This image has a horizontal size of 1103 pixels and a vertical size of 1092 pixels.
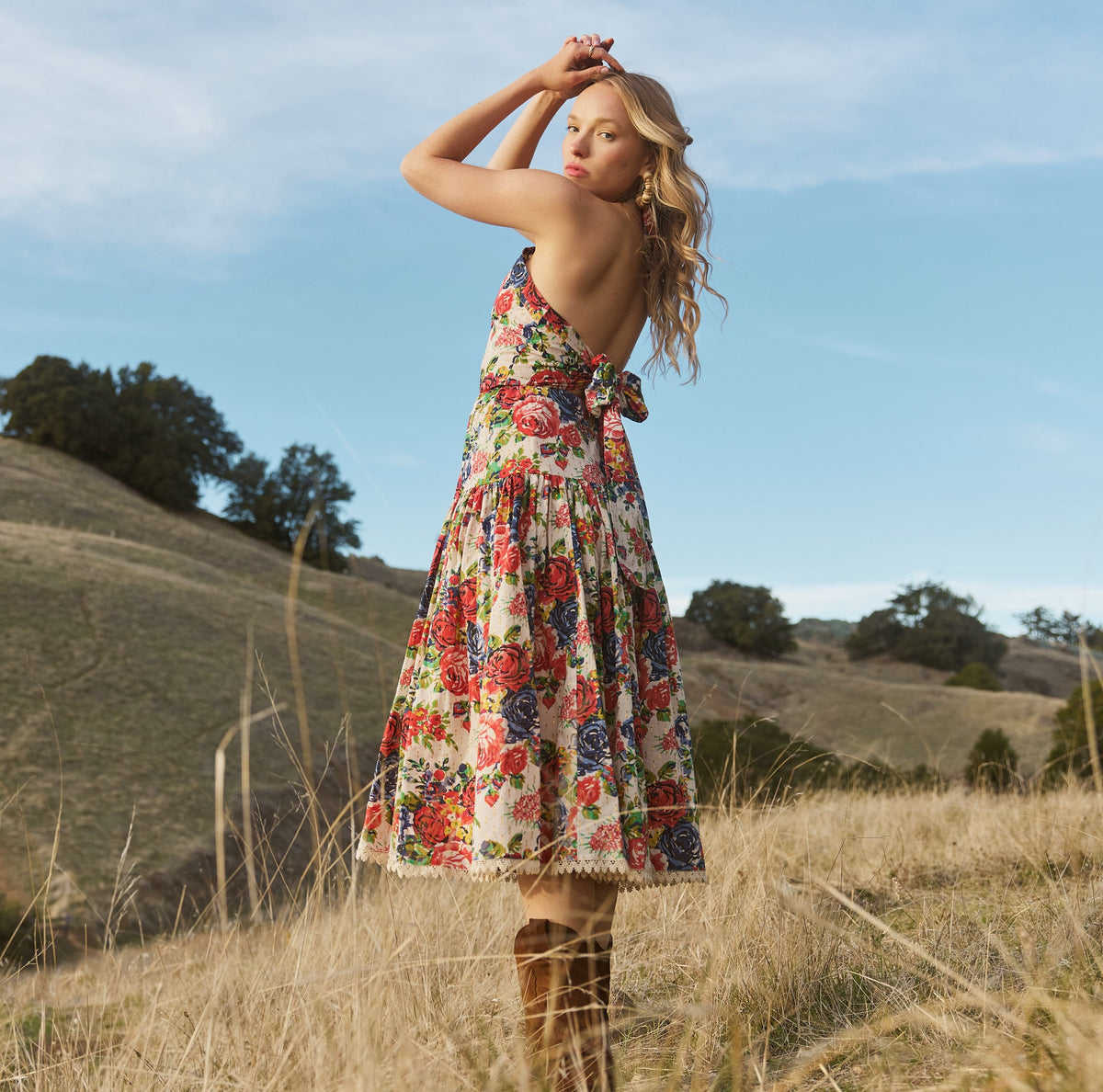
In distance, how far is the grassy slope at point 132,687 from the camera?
11.2m

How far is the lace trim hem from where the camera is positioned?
1.99m

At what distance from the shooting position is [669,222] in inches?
98.3

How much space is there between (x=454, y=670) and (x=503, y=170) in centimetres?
119

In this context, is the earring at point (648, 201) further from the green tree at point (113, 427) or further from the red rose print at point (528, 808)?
the green tree at point (113, 427)

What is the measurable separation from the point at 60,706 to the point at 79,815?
2.64 m

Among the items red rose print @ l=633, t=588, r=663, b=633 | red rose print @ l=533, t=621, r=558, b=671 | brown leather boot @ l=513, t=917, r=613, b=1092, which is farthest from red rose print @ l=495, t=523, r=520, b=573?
brown leather boot @ l=513, t=917, r=613, b=1092

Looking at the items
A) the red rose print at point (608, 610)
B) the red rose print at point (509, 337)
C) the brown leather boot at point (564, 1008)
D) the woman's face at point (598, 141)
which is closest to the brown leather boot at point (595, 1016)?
the brown leather boot at point (564, 1008)

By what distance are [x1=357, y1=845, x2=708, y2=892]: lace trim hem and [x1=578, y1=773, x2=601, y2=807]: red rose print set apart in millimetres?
120

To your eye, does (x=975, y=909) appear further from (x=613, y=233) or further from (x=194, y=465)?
(x=194, y=465)

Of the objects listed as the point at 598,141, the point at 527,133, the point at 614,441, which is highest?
the point at 527,133

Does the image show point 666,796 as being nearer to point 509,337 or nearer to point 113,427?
point 509,337

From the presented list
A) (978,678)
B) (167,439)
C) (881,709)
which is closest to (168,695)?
(881,709)

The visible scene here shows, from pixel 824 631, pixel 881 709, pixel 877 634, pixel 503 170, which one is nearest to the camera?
pixel 503 170

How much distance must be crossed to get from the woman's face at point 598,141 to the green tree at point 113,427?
43.5 meters
